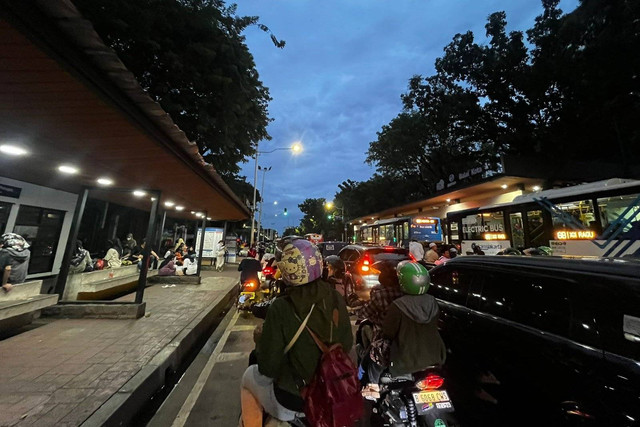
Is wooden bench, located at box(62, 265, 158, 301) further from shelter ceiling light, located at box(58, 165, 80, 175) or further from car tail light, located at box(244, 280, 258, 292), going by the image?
car tail light, located at box(244, 280, 258, 292)

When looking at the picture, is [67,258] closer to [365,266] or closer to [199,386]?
[199,386]

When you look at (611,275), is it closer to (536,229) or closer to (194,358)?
(194,358)

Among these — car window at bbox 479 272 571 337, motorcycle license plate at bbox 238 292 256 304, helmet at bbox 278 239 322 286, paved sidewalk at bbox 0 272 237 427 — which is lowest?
paved sidewalk at bbox 0 272 237 427

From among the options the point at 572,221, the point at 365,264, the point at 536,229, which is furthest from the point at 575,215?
the point at 365,264

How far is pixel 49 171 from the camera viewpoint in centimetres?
720

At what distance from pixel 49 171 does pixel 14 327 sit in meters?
3.84

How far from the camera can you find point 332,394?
1718mm

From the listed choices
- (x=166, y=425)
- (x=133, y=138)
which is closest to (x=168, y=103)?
(x=133, y=138)

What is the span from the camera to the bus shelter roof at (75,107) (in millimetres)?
2248

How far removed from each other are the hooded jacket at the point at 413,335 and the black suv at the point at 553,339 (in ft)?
2.23

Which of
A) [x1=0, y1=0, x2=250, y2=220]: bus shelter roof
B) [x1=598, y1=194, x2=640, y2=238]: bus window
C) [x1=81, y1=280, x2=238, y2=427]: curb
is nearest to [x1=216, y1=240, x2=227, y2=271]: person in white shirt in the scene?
[x1=0, y1=0, x2=250, y2=220]: bus shelter roof

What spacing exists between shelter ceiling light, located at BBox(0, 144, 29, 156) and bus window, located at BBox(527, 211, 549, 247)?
552 inches

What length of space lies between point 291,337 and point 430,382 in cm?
139

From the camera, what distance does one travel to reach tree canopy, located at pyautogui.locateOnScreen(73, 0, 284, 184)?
8.71 meters
